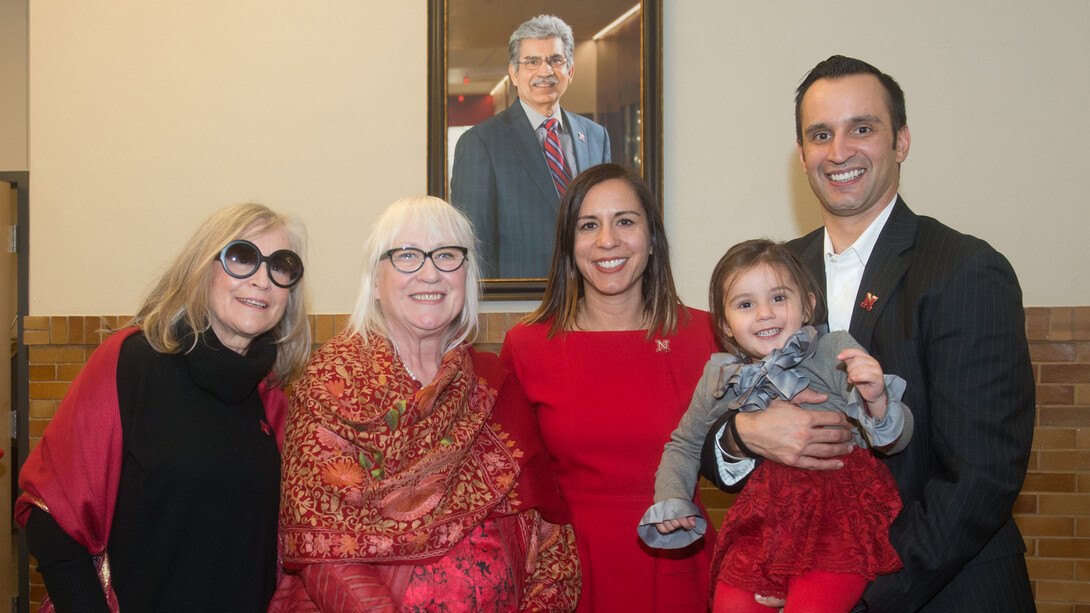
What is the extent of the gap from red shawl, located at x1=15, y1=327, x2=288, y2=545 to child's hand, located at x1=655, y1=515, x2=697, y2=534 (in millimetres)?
1367

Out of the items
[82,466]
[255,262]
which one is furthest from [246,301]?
[82,466]

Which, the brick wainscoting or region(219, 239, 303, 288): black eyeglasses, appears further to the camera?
the brick wainscoting

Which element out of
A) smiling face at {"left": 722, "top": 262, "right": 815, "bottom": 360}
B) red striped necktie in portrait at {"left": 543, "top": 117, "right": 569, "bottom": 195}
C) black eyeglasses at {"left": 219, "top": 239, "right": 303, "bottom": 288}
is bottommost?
smiling face at {"left": 722, "top": 262, "right": 815, "bottom": 360}

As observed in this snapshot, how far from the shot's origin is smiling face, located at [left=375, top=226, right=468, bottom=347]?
199 cm

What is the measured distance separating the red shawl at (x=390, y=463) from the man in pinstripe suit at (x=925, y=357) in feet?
2.21

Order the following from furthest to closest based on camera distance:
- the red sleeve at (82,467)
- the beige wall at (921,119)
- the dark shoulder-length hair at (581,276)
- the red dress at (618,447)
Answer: the beige wall at (921,119)
the dark shoulder-length hair at (581,276)
the red dress at (618,447)
the red sleeve at (82,467)

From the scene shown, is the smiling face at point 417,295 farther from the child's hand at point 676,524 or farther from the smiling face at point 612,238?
the child's hand at point 676,524

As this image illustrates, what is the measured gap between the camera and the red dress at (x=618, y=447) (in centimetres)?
220

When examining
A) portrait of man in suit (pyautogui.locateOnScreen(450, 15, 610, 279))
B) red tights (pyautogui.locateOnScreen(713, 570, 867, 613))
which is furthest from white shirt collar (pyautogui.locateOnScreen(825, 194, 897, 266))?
portrait of man in suit (pyautogui.locateOnScreen(450, 15, 610, 279))

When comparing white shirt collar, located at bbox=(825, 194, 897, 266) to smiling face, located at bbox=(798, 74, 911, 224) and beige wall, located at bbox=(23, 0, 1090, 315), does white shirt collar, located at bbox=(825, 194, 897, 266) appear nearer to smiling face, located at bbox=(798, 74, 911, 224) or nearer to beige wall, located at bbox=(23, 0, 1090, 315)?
smiling face, located at bbox=(798, 74, 911, 224)

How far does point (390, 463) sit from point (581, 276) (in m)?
0.95

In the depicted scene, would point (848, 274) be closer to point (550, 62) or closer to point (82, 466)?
point (82, 466)

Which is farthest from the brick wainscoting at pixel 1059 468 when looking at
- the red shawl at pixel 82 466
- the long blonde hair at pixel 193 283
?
the red shawl at pixel 82 466

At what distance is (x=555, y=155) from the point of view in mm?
3582
